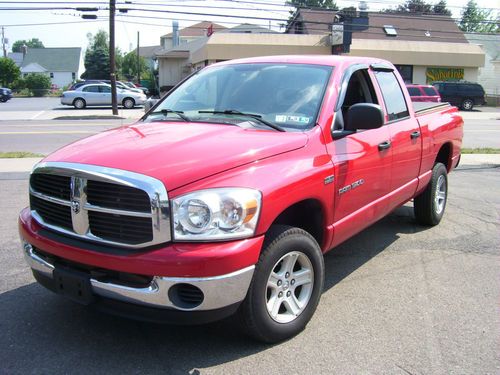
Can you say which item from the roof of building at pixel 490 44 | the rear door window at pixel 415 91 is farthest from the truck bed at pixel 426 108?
the roof of building at pixel 490 44

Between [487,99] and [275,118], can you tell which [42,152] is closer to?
[275,118]

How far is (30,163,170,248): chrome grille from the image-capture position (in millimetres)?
2854

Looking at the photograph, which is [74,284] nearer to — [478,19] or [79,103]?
[79,103]

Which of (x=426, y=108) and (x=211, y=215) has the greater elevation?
(x=426, y=108)

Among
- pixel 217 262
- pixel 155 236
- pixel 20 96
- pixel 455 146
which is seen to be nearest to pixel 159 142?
pixel 155 236

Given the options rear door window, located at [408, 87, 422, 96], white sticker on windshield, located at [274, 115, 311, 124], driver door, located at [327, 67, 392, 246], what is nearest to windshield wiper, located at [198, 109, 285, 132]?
white sticker on windshield, located at [274, 115, 311, 124]

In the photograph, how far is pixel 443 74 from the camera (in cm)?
3950

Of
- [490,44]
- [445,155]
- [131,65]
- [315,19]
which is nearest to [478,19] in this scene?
[490,44]

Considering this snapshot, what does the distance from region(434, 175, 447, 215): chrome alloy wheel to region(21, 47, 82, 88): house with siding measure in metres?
88.7

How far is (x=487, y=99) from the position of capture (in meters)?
42.0

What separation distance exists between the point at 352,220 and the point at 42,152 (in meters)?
10.4

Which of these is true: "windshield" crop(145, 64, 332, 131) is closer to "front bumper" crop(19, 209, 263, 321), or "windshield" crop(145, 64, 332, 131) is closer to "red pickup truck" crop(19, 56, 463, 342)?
"red pickup truck" crop(19, 56, 463, 342)

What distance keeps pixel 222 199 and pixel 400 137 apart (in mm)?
2588

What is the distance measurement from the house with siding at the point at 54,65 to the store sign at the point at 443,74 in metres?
66.2
